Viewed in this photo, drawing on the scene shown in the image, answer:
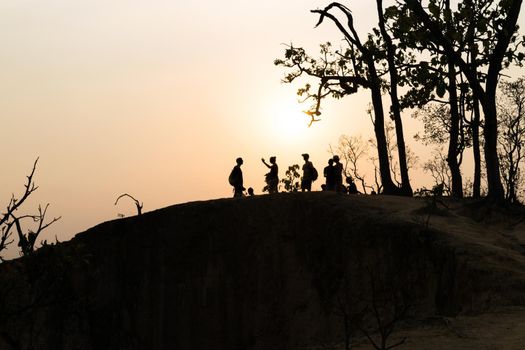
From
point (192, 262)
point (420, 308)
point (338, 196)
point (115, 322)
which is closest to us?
point (420, 308)

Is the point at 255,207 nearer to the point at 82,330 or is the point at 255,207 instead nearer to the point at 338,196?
the point at 338,196

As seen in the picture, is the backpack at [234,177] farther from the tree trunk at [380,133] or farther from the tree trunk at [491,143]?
the tree trunk at [491,143]

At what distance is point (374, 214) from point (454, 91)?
11.1 meters

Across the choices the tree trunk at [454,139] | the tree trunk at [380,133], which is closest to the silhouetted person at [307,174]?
the tree trunk at [380,133]

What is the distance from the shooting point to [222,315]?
1164 inches

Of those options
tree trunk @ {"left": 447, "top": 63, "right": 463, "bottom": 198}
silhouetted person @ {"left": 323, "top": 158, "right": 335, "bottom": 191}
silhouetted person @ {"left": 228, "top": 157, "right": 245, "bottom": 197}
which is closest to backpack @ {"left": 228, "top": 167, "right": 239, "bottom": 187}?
silhouetted person @ {"left": 228, "top": 157, "right": 245, "bottom": 197}

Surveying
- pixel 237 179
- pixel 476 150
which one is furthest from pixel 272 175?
pixel 476 150

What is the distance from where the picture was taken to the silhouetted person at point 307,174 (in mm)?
29469

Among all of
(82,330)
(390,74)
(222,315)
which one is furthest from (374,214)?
(82,330)

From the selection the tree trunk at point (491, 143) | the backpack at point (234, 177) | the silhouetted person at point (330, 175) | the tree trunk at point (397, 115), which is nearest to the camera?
the tree trunk at point (491, 143)

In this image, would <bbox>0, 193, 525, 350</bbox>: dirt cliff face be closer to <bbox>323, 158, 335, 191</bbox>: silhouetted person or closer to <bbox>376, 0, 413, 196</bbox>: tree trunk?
<bbox>323, 158, 335, 191</bbox>: silhouetted person

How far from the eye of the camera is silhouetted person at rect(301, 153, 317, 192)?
29469mm

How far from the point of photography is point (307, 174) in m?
29.8

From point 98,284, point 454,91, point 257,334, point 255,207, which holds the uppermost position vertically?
point 454,91
